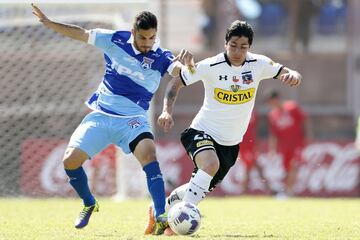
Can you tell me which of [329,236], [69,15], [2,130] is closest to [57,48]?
[69,15]

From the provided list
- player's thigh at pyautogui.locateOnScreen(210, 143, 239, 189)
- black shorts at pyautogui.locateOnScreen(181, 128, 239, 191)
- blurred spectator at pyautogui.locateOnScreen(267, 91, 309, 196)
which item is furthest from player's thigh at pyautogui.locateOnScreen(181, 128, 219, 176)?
blurred spectator at pyautogui.locateOnScreen(267, 91, 309, 196)

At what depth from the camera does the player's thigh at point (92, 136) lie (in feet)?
29.1

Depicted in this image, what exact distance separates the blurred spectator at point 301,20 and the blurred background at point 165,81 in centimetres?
3

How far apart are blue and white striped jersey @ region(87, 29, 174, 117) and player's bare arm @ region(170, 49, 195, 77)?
6cm

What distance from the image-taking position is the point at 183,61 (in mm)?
8930

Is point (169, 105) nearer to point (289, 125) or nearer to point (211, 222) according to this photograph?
point (211, 222)

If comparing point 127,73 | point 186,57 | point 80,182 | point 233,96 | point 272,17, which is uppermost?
point 186,57

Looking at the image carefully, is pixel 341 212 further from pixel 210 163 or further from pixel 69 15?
pixel 69 15

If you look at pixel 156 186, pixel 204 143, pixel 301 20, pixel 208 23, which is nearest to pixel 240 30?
pixel 204 143

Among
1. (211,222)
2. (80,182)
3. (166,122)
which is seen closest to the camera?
(166,122)

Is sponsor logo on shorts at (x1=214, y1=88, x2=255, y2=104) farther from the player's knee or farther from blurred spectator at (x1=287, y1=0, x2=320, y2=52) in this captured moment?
blurred spectator at (x1=287, y1=0, x2=320, y2=52)

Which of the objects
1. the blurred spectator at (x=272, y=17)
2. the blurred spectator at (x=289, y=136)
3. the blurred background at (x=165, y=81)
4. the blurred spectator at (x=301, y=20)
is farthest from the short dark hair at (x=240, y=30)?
the blurred spectator at (x=272, y=17)

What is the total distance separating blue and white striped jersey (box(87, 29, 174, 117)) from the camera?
904 centimetres

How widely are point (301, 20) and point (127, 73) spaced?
723 inches
